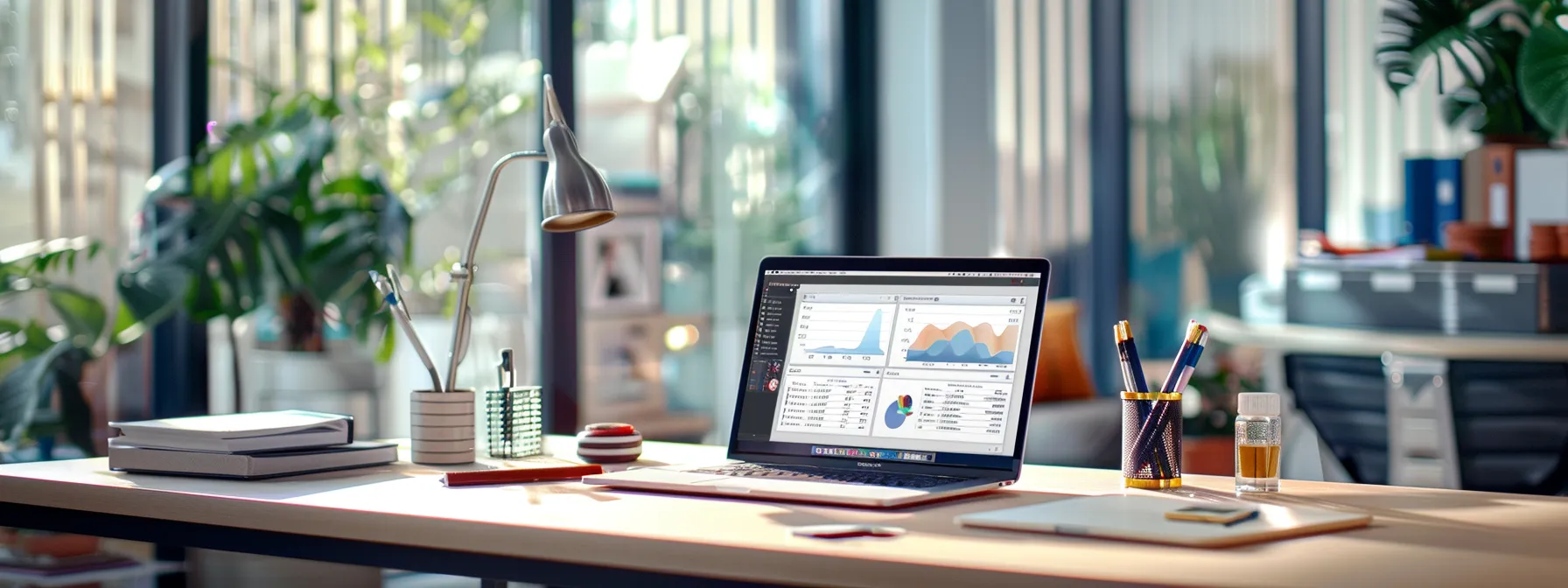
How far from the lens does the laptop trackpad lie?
62.3 inches

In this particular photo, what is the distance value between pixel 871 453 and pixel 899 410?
63 mm

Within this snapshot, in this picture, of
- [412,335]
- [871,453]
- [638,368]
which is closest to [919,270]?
[871,453]

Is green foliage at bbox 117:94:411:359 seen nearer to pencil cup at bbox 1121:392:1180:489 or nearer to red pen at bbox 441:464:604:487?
red pen at bbox 441:464:604:487

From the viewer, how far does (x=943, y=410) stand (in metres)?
1.76

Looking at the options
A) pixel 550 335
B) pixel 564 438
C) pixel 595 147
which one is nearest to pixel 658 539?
pixel 564 438

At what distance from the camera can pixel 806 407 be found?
6.11 feet

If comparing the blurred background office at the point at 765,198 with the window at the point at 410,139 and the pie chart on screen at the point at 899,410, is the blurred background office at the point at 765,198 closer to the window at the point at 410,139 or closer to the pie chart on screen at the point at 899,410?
the window at the point at 410,139

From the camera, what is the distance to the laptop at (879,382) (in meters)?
1.71

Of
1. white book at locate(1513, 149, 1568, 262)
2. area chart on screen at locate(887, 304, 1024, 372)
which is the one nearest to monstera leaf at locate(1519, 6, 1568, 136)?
white book at locate(1513, 149, 1568, 262)

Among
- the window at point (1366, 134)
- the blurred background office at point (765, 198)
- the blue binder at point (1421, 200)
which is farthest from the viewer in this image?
the window at point (1366, 134)

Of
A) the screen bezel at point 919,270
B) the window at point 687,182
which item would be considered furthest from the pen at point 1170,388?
the window at point 687,182

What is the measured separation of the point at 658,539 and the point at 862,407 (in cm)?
52

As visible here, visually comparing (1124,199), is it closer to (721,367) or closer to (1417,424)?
(721,367)

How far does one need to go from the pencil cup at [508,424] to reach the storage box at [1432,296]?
96.1 inches
